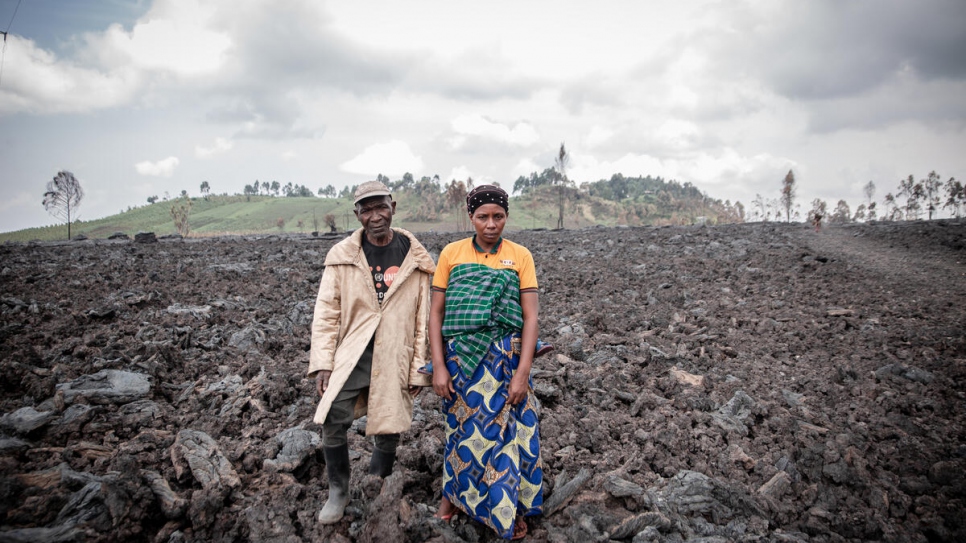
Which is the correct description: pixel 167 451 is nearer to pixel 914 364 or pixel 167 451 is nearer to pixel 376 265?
pixel 376 265

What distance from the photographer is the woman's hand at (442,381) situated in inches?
102

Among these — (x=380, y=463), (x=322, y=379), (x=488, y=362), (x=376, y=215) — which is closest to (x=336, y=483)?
(x=380, y=463)

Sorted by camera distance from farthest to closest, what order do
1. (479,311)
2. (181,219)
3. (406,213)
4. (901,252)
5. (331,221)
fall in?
1. (406,213)
2. (181,219)
3. (331,221)
4. (901,252)
5. (479,311)

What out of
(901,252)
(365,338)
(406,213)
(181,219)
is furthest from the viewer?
(406,213)

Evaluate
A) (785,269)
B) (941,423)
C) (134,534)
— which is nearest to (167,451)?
(134,534)

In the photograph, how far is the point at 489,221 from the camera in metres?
2.53

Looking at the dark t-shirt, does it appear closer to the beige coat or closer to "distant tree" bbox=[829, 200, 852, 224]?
the beige coat

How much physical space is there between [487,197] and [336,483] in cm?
188

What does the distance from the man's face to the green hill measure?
209ft

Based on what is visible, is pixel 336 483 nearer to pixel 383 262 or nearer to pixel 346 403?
pixel 346 403

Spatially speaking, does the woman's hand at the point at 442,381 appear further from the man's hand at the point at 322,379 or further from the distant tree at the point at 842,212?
the distant tree at the point at 842,212

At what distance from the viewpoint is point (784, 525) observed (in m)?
2.79

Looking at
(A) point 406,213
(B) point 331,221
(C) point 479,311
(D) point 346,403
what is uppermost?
(A) point 406,213

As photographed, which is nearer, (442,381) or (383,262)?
(442,381)
